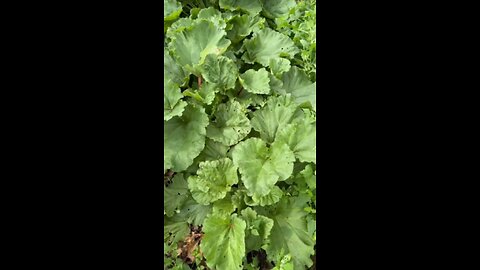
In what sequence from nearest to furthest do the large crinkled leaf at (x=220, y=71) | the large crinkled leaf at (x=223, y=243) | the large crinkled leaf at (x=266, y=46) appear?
the large crinkled leaf at (x=223, y=243) < the large crinkled leaf at (x=220, y=71) < the large crinkled leaf at (x=266, y=46)

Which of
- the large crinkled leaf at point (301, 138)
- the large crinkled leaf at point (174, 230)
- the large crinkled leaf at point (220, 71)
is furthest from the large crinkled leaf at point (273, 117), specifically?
the large crinkled leaf at point (174, 230)

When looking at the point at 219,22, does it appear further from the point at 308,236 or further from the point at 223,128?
the point at 308,236

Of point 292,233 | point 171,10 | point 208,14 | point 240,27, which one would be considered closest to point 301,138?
point 292,233

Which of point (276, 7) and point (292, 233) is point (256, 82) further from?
point (276, 7)

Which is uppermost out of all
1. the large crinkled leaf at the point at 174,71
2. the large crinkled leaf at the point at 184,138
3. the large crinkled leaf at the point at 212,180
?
the large crinkled leaf at the point at 174,71

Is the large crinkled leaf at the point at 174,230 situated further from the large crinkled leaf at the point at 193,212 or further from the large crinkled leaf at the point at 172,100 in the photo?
the large crinkled leaf at the point at 172,100

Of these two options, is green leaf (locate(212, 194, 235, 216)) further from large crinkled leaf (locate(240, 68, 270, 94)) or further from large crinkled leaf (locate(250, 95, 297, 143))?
large crinkled leaf (locate(240, 68, 270, 94))

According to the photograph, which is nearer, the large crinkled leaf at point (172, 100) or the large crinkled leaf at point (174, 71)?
the large crinkled leaf at point (172, 100)
